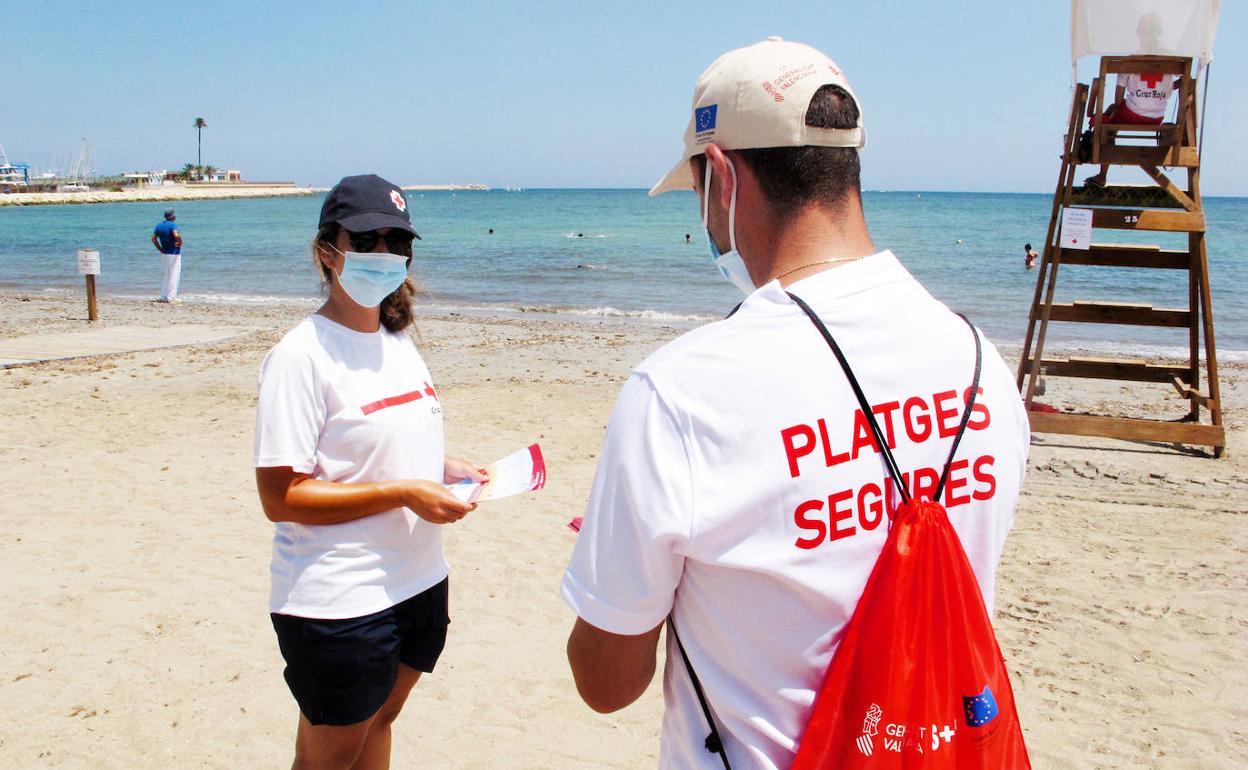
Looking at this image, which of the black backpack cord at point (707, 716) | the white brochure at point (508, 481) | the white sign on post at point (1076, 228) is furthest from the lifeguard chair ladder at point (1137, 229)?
the black backpack cord at point (707, 716)

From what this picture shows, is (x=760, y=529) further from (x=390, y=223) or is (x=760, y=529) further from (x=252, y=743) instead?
(x=252, y=743)

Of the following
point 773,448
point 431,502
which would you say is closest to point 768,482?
point 773,448

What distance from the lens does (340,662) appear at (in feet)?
7.69

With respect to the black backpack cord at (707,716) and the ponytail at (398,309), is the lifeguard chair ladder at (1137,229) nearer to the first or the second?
the ponytail at (398,309)

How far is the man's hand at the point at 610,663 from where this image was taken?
1.33 m

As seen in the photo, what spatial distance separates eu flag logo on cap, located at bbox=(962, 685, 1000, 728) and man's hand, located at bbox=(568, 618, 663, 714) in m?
0.46

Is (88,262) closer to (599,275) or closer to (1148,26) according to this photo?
(1148,26)

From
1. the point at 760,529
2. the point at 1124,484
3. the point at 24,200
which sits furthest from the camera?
the point at 24,200

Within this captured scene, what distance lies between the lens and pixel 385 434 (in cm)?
247

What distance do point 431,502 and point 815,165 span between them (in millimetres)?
1495

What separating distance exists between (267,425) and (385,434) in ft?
1.04

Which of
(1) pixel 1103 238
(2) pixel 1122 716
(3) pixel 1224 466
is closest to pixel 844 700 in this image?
(2) pixel 1122 716

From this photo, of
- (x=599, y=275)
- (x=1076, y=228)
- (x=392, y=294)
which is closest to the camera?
(x=392, y=294)

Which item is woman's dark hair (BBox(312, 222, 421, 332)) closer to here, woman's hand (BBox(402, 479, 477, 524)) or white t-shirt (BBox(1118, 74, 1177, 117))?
woman's hand (BBox(402, 479, 477, 524))
